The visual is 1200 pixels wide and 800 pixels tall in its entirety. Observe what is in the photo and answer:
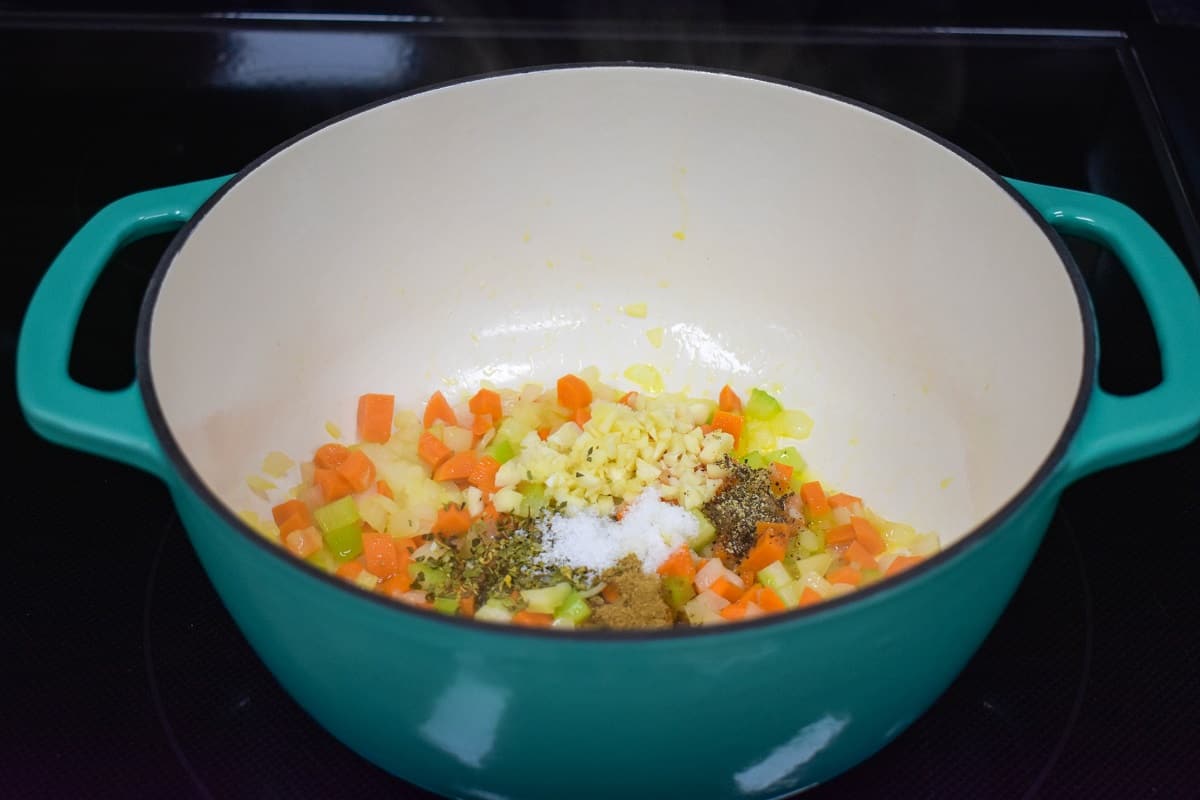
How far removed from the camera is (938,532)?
1.09m

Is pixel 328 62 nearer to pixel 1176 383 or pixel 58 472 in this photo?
pixel 58 472

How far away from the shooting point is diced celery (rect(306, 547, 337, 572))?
1061 mm

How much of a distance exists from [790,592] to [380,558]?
1.22 ft

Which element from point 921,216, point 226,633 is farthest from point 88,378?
point 921,216

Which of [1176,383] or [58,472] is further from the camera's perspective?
[58,472]

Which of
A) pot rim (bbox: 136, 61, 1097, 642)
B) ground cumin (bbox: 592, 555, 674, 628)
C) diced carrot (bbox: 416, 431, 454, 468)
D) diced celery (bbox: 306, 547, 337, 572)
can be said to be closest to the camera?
pot rim (bbox: 136, 61, 1097, 642)

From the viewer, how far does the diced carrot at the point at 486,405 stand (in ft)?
4.03

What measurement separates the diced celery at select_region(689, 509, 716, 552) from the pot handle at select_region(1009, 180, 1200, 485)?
1.24ft

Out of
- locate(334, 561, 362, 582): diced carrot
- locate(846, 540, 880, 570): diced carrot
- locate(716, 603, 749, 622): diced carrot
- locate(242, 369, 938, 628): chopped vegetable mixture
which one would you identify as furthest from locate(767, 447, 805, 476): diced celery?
locate(334, 561, 362, 582): diced carrot

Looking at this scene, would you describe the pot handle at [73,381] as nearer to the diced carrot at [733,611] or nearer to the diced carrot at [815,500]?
the diced carrot at [733,611]

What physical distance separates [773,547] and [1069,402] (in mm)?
298

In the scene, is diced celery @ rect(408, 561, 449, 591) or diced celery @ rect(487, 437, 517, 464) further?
diced celery @ rect(487, 437, 517, 464)

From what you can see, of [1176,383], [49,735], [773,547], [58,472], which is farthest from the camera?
[58,472]

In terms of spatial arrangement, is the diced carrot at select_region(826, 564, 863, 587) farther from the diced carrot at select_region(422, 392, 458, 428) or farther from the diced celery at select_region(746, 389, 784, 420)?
the diced carrot at select_region(422, 392, 458, 428)
